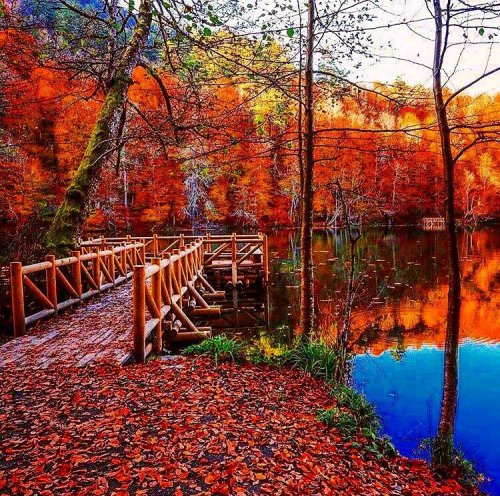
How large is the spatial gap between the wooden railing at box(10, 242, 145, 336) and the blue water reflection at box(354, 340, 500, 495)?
A: 6.17 metres

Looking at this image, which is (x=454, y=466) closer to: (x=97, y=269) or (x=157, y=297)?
(x=157, y=297)

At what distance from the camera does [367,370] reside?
9695 millimetres

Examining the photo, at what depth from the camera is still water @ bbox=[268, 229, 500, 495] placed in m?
7.26

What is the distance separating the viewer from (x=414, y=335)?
39.7ft

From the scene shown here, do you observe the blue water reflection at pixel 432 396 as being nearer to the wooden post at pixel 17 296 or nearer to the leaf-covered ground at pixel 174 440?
the leaf-covered ground at pixel 174 440

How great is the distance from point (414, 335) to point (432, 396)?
381 cm

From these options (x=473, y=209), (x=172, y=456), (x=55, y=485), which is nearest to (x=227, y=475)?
(x=172, y=456)

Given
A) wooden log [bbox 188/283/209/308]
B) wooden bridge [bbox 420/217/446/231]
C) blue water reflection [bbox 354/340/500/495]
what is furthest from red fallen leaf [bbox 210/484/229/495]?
wooden bridge [bbox 420/217/446/231]

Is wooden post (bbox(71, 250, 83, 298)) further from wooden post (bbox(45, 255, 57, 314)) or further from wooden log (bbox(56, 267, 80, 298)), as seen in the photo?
wooden post (bbox(45, 255, 57, 314))

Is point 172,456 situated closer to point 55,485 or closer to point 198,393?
point 55,485

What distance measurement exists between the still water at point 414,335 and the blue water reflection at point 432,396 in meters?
0.02

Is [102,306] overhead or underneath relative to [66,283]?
underneath

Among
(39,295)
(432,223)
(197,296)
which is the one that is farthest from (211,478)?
(432,223)

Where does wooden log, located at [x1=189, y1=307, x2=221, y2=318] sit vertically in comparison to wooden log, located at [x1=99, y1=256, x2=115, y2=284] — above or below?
below
